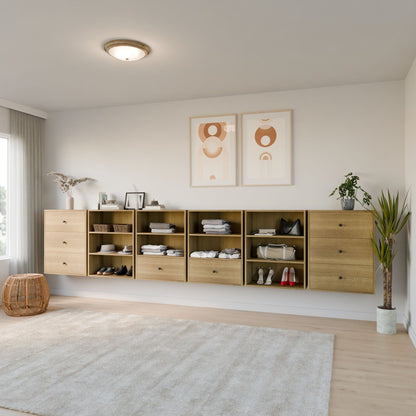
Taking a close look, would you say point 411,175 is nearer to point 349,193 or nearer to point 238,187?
point 349,193

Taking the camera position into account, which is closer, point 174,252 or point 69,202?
point 174,252

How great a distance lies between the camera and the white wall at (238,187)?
169 inches

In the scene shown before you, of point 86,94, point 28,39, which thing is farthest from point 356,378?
point 86,94

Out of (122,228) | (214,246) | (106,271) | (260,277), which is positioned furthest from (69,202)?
(260,277)

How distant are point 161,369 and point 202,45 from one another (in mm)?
2582

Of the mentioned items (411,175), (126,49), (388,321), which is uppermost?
(126,49)

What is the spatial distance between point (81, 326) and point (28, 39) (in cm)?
268

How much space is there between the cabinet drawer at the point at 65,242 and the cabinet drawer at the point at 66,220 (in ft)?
0.21

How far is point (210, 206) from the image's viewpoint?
193 inches

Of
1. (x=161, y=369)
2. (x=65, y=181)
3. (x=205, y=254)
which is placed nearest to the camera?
(x=161, y=369)

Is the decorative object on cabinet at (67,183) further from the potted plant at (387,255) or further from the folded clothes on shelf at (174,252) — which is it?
the potted plant at (387,255)

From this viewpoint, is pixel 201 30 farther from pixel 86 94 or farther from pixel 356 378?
pixel 356 378

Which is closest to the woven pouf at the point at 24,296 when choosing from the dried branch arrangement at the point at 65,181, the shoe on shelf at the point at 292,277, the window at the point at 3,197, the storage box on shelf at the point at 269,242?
the window at the point at 3,197

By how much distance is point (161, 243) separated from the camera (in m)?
5.11
